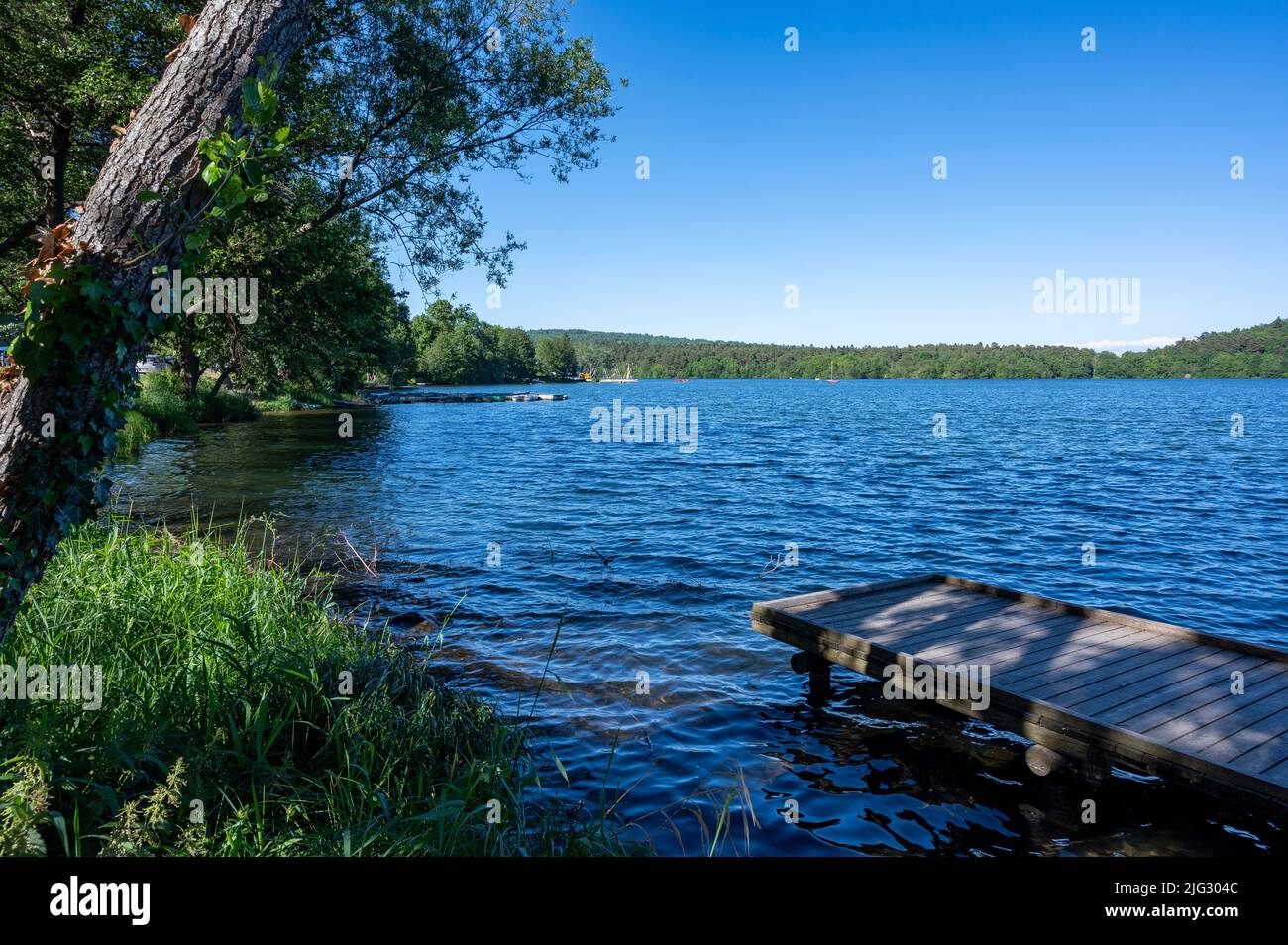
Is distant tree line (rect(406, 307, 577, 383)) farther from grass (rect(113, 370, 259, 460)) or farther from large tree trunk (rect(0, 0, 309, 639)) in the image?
large tree trunk (rect(0, 0, 309, 639))

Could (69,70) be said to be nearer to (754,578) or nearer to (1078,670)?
(754,578)

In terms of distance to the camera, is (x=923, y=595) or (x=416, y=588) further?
(x=416, y=588)

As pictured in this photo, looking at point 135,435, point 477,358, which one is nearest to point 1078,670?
point 135,435

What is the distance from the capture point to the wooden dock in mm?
5934

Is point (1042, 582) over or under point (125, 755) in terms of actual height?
under

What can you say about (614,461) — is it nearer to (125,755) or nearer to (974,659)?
(974,659)

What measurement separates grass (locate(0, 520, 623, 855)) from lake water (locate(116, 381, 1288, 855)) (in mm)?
1209

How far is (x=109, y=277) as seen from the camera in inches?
146

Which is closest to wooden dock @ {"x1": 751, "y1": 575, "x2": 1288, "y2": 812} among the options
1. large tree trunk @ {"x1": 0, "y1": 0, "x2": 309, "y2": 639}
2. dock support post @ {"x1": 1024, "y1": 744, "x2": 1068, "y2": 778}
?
dock support post @ {"x1": 1024, "y1": 744, "x2": 1068, "y2": 778}

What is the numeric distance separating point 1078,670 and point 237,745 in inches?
302

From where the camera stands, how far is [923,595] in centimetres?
1027

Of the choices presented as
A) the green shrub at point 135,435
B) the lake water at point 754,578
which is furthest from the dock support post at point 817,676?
the green shrub at point 135,435
